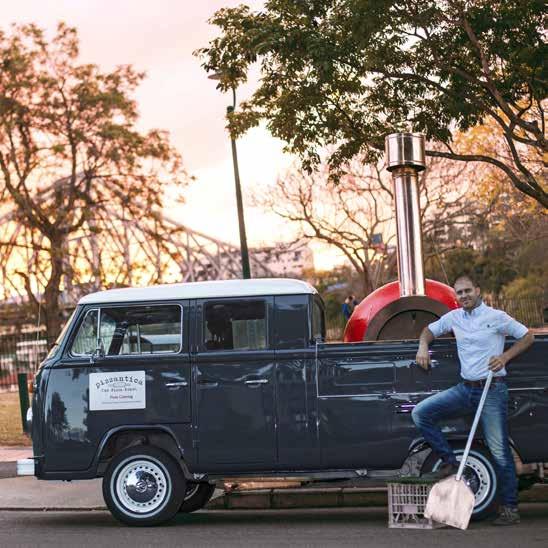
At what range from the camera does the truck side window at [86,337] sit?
9.96m

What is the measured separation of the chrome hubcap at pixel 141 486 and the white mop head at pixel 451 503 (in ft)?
8.16

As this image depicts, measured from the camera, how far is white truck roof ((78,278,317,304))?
32.1 ft

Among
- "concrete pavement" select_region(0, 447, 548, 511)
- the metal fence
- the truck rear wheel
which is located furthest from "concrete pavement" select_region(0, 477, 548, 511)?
the metal fence

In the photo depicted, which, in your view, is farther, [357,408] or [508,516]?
[357,408]

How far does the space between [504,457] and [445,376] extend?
2.84 feet

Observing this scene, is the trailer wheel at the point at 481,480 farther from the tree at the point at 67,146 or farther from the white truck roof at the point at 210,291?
the tree at the point at 67,146

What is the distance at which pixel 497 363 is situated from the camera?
884cm

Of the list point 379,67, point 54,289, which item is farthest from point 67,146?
point 379,67

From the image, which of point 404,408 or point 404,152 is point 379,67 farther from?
point 404,408

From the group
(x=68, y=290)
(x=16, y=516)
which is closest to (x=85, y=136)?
(x=68, y=290)

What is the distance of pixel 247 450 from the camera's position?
950 centimetres

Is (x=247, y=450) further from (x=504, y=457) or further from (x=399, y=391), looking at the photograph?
(x=504, y=457)

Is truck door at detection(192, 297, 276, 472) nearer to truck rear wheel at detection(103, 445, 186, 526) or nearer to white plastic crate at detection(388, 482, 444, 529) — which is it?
truck rear wheel at detection(103, 445, 186, 526)

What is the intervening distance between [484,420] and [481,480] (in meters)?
0.58
